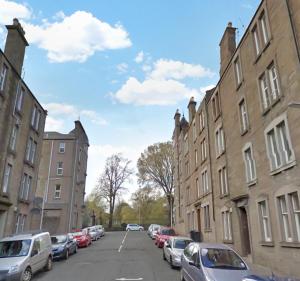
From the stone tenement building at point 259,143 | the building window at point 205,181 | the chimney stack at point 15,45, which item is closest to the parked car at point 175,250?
the stone tenement building at point 259,143

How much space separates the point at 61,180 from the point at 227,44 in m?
28.4

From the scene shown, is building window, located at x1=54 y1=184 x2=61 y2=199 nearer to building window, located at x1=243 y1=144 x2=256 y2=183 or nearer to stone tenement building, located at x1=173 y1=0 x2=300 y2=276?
stone tenement building, located at x1=173 y1=0 x2=300 y2=276

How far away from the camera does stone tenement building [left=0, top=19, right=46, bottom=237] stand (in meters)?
19.9

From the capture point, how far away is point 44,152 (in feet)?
135

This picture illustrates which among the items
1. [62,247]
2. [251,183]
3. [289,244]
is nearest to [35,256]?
[62,247]

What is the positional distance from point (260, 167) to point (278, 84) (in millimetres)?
4143

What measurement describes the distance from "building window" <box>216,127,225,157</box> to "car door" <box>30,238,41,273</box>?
42.7 ft

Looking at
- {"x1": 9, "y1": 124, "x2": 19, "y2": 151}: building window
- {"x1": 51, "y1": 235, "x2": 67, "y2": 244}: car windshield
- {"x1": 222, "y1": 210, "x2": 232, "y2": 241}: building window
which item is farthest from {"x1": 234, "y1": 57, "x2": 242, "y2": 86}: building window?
{"x1": 9, "y1": 124, "x2": 19, "y2": 151}: building window

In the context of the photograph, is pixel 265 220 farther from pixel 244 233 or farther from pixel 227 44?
pixel 227 44

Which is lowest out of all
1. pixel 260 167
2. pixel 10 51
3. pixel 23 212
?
pixel 23 212

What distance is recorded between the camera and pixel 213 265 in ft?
28.5

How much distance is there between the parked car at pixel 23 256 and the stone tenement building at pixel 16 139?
22.2 feet

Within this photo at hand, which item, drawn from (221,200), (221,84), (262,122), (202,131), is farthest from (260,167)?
(202,131)

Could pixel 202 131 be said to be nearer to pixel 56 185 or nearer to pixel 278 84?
pixel 278 84
